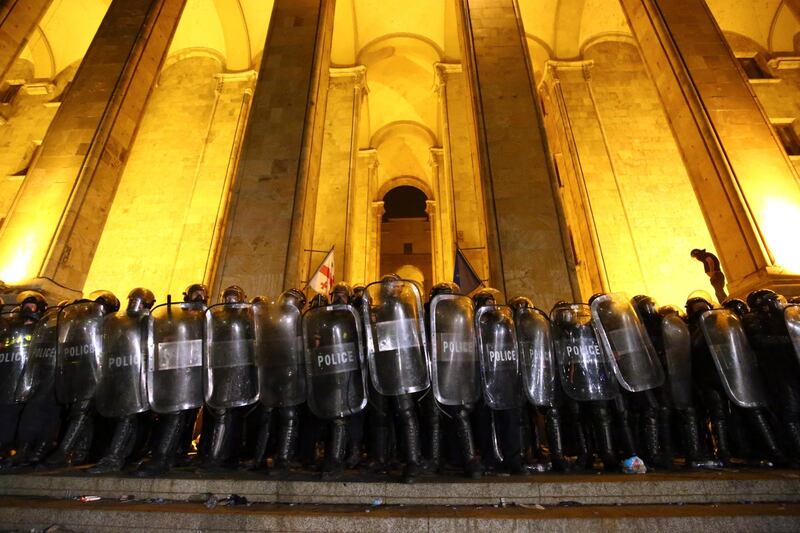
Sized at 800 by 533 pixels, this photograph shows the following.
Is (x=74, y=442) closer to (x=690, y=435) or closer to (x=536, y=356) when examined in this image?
(x=536, y=356)

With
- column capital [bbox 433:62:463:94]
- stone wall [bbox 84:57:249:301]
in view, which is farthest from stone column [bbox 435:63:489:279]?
stone wall [bbox 84:57:249:301]

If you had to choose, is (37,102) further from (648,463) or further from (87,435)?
(648,463)

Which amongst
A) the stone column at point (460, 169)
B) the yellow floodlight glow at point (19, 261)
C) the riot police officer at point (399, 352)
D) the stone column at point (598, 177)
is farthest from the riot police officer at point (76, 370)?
the stone column at point (598, 177)

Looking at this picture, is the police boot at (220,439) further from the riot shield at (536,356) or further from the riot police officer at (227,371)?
the riot shield at (536,356)

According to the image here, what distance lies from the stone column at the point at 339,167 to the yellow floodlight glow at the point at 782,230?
7.61 metres

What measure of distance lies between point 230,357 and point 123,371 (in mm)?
809

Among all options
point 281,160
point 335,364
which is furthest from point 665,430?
point 281,160

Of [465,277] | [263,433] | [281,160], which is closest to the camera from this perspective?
[263,433]

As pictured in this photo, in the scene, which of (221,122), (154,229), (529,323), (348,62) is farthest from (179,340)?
(348,62)

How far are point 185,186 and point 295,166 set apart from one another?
20.8ft

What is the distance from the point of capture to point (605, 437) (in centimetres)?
335

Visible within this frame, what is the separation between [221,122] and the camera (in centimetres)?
1216

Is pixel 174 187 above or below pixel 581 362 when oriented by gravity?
above

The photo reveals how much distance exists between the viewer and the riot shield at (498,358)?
10.5 feet
